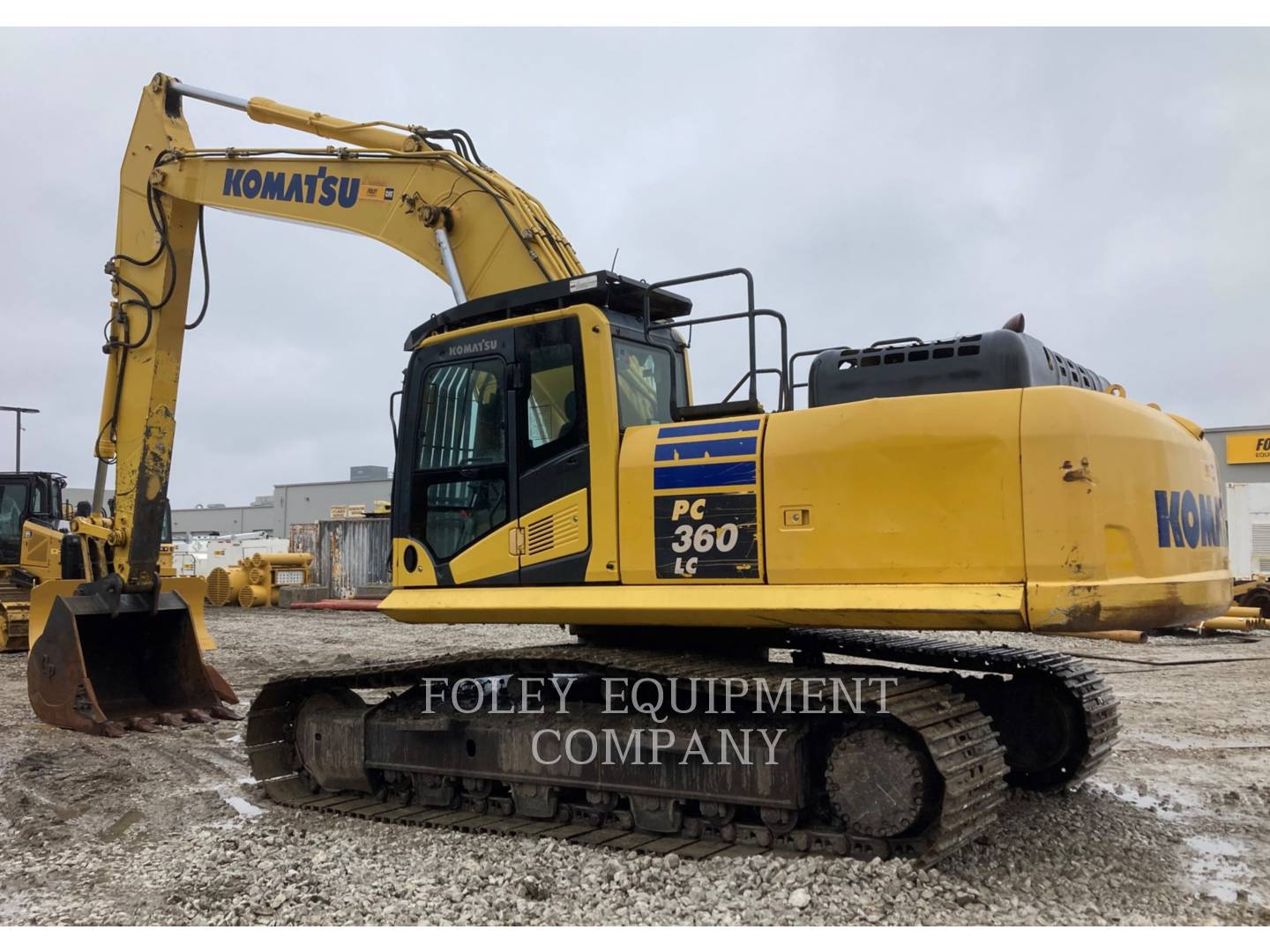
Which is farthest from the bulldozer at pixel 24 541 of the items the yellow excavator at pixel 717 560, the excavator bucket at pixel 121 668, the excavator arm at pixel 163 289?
the yellow excavator at pixel 717 560

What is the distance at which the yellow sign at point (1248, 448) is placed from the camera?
106ft

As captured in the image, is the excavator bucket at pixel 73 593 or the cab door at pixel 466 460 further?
the excavator bucket at pixel 73 593

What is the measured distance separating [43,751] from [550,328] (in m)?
5.28

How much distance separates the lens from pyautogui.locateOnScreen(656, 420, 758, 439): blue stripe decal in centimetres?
521

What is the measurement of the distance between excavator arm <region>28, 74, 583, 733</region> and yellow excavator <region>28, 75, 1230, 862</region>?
0.27ft

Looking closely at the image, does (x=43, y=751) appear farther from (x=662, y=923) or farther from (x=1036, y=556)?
(x=1036, y=556)

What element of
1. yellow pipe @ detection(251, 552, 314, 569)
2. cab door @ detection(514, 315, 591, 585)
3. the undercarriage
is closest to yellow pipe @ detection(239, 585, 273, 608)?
yellow pipe @ detection(251, 552, 314, 569)

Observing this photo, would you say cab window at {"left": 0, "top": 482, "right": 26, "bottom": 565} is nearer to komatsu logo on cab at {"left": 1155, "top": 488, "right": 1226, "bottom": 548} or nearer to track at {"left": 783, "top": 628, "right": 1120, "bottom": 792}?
track at {"left": 783, "top": 628, "right": 1120, "bottom": 792}

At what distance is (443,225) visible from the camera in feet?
24.1

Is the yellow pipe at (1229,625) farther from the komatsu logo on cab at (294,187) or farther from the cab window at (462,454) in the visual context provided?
the komatsu logo on cab at (294,187)

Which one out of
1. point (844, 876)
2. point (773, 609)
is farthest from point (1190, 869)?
point (773, 609)

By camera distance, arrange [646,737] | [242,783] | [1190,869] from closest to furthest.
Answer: [1190,869]
[646,737]
[242,783]

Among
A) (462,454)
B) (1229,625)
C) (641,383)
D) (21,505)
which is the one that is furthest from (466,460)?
(1229,625)

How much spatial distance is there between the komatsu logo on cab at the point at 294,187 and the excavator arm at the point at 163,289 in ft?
0.04
